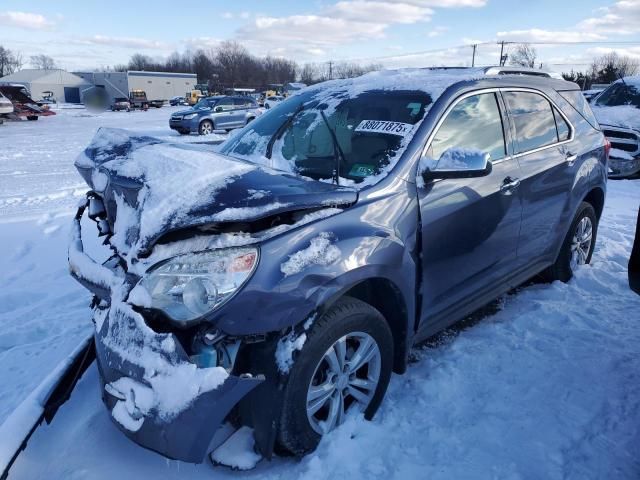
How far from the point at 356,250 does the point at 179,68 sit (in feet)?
338

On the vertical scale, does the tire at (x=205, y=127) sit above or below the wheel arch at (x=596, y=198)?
below

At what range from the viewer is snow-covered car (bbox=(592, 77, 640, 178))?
33.0 feet

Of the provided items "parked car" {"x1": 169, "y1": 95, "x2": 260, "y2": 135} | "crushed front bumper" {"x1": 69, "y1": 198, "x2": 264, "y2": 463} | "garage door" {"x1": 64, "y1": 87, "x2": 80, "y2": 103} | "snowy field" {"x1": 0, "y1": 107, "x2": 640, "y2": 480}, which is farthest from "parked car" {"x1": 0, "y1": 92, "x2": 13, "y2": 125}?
"garage door" {"x1": 64, "y1": 87, "x2": 80, "y2": 103}

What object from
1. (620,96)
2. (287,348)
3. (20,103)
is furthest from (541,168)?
(20,103)

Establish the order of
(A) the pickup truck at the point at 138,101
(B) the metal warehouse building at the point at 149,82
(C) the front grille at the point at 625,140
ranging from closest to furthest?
(C) the front grille at the point at 625,140
(A) the pickup truck at the point at 138,101
(B) the metal warehouse building at the point at 149,82

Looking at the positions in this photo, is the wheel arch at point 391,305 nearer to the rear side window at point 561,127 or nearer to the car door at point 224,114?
the rear side window at point 561,127

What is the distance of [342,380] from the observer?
2.45 m

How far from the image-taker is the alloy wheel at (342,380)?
7.69 feet

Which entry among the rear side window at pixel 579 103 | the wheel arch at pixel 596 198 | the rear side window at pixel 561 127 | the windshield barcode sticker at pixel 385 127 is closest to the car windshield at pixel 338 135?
the windshield barcode sticker at pixel 385 127

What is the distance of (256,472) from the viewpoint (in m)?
2.29

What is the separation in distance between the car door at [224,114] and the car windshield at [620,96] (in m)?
13.5

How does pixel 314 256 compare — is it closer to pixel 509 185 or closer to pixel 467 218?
pixel 467 218

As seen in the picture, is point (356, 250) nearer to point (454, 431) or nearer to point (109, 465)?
point (454, 431)

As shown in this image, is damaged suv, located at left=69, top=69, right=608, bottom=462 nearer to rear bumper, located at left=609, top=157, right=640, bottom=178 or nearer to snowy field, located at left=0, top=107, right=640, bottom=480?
snowy field, located at left=0, top=107, right=640, bottom=480
